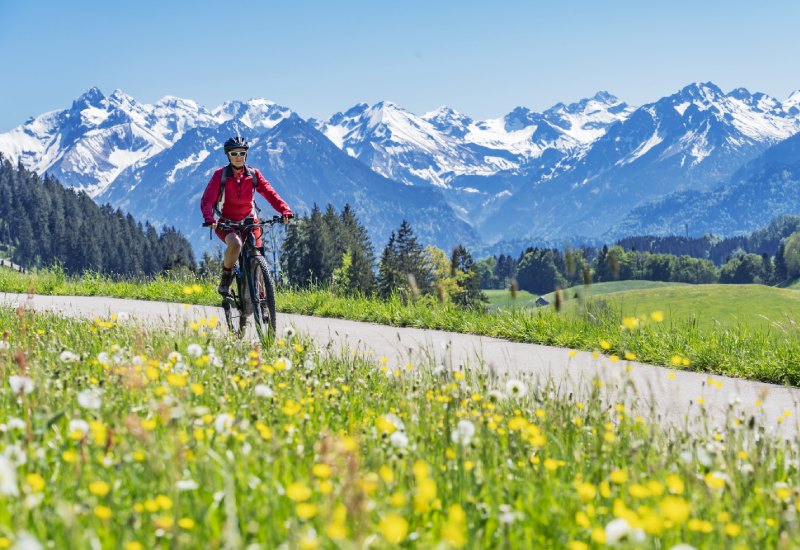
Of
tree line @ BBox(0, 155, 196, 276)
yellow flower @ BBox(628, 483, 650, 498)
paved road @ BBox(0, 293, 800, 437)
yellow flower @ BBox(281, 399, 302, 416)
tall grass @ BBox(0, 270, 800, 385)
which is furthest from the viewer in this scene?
tree line @ BBox(0, 155, 196, 276)

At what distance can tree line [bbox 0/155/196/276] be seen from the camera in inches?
6516

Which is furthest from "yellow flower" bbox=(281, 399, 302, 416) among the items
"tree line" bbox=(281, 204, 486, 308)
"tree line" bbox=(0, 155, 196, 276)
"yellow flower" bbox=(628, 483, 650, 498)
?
"tree line" bbox=(0, 155, 196, 276)

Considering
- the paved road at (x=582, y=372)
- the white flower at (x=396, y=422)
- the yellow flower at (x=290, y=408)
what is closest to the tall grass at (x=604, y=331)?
the paved road at (x=582, y=372)

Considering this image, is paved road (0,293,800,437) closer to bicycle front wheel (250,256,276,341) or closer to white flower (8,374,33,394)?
bicycle front wheel (250,256,276,341)

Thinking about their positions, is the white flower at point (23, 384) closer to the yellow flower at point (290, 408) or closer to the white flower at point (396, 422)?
the yellow flower at point (290, 408)

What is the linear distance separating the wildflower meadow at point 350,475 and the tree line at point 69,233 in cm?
16318

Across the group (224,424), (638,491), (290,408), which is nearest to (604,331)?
(290,408)

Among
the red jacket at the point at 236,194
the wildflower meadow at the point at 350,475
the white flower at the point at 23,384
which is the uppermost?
the red jacket at the point at 236,194

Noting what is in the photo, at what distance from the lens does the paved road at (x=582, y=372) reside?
17.7ft

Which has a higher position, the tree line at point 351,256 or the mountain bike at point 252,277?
the tree line at point 351,256

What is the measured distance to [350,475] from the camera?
2.18m

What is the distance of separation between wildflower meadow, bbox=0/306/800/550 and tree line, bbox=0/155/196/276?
535ft

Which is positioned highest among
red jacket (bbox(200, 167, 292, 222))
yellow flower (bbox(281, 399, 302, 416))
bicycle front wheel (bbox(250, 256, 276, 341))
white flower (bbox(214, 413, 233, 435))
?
red jacket (bbox(200, 167, 292, 222))

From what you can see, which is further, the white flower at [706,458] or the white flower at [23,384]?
the white flower at [23,384]
